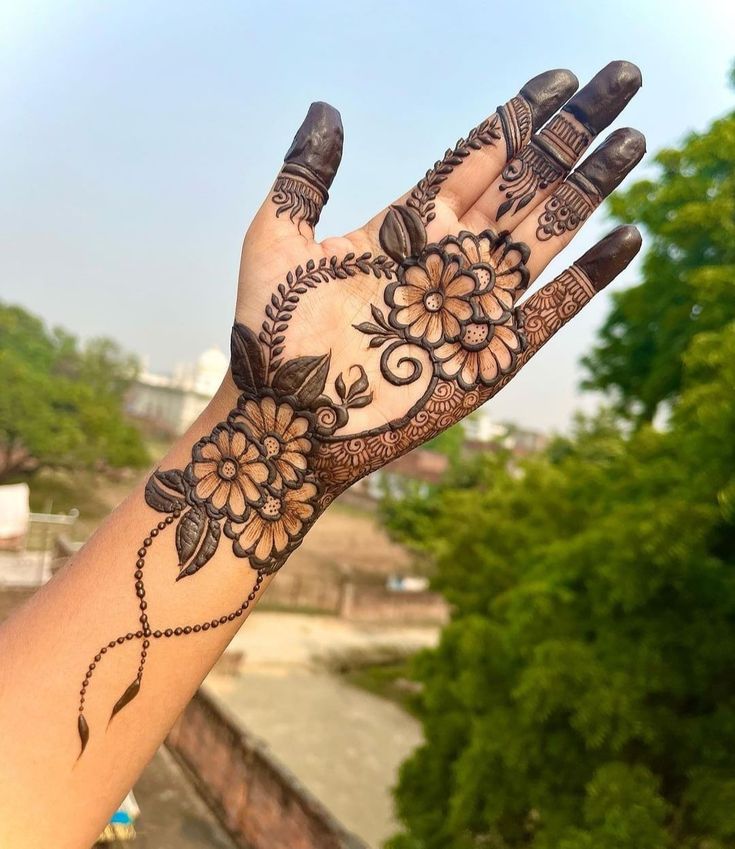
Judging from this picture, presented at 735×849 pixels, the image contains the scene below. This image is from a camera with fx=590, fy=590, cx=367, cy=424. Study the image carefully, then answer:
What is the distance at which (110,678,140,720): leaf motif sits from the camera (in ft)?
4.48

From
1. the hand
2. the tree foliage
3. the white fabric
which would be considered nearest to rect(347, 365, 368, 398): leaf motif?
the hand

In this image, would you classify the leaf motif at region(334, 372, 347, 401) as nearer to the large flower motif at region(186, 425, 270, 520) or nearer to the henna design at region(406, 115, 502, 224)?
the large flower motif at region(186, 425, 270, 520)

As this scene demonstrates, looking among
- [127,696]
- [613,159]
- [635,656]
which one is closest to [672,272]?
[635,656]

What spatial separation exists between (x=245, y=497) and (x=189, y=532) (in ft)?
0.54

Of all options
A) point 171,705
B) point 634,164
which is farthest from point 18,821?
point 634,164

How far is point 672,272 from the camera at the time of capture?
18.5 feet

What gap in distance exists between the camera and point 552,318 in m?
A: 1.68

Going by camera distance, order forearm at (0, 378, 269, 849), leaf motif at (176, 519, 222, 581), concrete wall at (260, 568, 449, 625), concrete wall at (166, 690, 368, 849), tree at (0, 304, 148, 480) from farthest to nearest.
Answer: concrete wall at (260, 568, 449, 625) < tree at (0, 304, 148, 480) < concrete wall at (166, 690, 368, 849) < leaf motif at (176, 519, 222, 581) < forearm at (0, 378, 269, 849)

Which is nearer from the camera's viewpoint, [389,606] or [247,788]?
[247,788]

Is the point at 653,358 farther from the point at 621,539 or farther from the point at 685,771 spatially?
the point at 685,771

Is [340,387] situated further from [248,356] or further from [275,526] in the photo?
[275,526]

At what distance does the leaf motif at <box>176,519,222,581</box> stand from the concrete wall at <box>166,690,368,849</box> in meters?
3.13

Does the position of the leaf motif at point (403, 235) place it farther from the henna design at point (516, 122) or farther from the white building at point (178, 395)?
the white building at point (178, 395)

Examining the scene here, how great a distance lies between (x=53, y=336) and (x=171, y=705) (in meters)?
19.2
